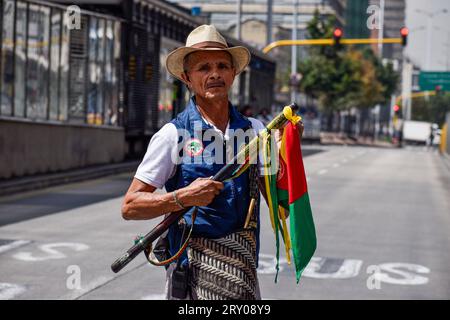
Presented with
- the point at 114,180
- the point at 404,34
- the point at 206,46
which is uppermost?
the point at 404,34

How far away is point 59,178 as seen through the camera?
23500 mm

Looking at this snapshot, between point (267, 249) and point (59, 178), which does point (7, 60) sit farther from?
point (267, 249)

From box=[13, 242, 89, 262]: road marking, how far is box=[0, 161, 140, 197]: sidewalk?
739 cm

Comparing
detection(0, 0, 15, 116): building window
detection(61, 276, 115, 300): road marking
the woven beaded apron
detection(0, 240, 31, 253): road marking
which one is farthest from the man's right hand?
detection(0, 0, 15, 116): building window

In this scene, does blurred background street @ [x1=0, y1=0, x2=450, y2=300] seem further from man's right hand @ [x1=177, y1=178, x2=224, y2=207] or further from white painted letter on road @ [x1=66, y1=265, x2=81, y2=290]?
man's right hand @ [x1=177, y1=178, x2=224, y2=207]

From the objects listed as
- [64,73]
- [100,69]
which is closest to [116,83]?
[100,69]

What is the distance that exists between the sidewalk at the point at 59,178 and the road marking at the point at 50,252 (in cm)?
739

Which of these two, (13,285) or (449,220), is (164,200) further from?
(449,220)

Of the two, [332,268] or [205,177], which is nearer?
[205,177]

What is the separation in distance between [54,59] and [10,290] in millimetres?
17592

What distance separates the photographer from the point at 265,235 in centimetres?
1474

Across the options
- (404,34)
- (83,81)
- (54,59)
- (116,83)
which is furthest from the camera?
(404,34)

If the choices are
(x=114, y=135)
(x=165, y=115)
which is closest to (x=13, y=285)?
(x=114, y=135)

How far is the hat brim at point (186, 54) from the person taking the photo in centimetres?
436
